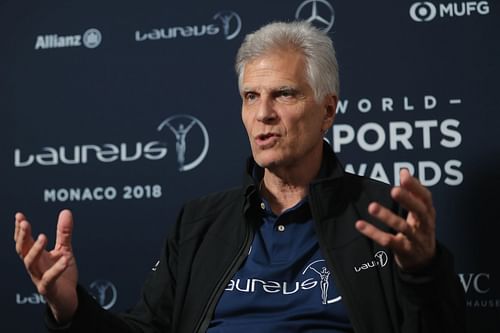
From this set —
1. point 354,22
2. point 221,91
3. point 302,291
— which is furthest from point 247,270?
point 354,22

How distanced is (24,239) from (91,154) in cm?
100

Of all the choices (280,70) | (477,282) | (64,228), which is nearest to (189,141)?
(280,70)

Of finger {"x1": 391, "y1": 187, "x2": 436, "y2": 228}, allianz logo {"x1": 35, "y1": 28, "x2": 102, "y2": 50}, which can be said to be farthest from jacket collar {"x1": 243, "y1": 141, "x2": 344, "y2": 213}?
allianz logo {"x1": 35, "y1": 28, "x2": 102, "y2": 50}

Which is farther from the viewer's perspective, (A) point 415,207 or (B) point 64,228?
(B) point 64,228

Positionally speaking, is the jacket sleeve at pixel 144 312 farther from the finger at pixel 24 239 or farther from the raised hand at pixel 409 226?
the raised hand at pixel 409 226

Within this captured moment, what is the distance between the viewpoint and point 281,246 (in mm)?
1620

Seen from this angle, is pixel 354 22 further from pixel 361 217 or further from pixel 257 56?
pixel 361 217

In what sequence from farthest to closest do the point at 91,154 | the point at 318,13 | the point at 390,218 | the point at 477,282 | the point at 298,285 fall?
the point at 91,154, the point at 318,13, the point at 477,282, the point at 298,285, the point at 390,218

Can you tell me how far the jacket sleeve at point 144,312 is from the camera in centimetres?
143

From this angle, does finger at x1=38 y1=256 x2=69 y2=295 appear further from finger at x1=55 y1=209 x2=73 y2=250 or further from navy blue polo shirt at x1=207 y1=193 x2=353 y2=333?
navy blue polo shirt at x1=207 y1=193 x2=353 y2=333

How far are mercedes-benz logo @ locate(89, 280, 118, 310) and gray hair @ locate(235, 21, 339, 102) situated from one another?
3.11 feet

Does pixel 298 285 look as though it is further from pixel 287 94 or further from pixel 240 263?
pixel 287 94

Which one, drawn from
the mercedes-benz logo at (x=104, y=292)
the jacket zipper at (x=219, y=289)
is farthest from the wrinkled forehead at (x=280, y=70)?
the mercedes-benz logo at (x=104, y=292)

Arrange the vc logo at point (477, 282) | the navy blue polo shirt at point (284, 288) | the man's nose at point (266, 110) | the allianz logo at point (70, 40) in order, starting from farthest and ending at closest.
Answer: the allianz logo at point (70, 40) < the vc logo at point (477, 282) < the man's nose at point (266, 110) < the navy blue polo shirt at point (284, 288)
